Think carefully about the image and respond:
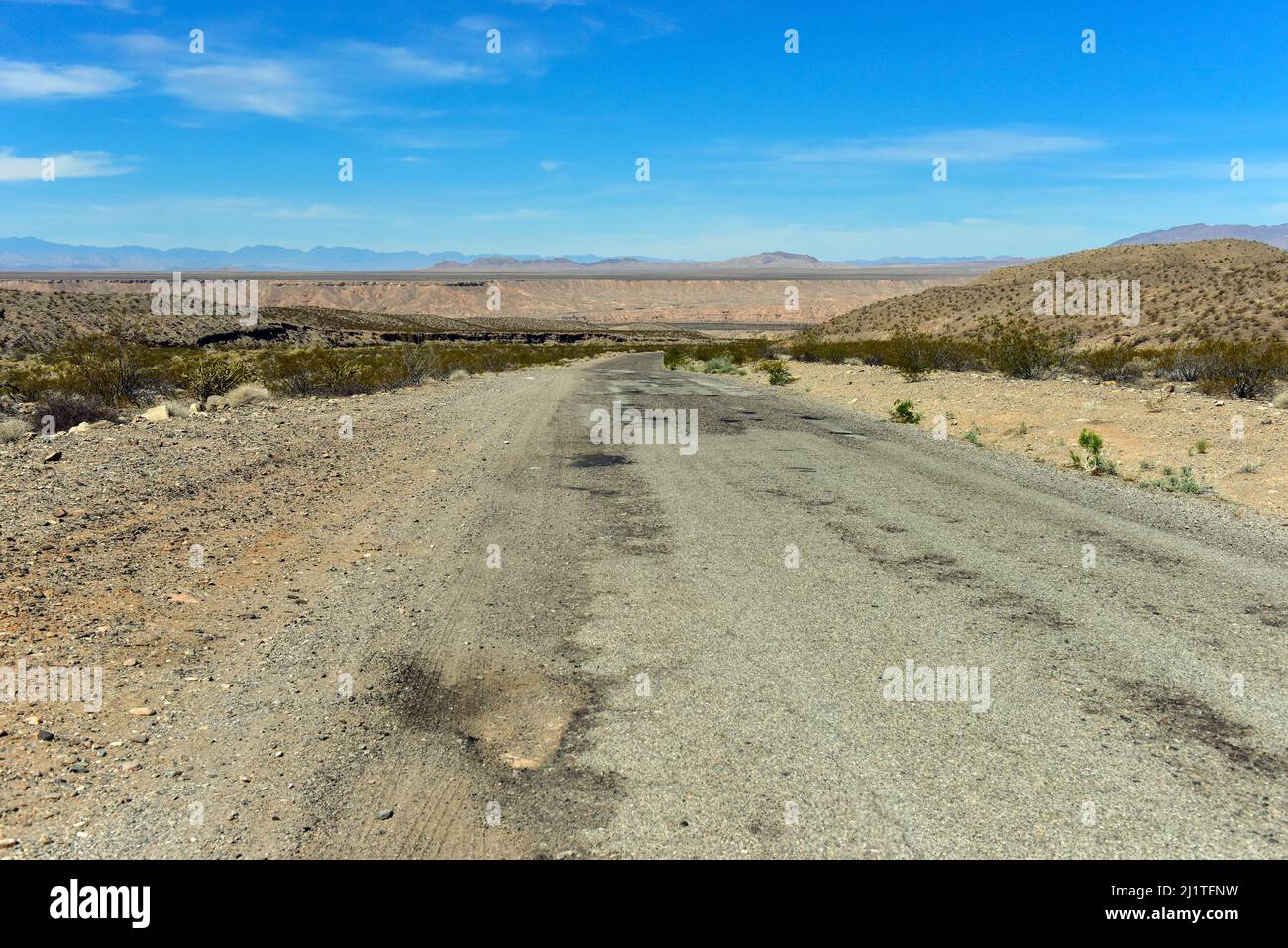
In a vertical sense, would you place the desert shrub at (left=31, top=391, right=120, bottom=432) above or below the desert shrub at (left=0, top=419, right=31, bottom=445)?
above

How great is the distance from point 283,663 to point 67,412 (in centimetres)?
1314

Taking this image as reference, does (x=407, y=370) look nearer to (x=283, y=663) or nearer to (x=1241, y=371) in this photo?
(x=1241, y=371)

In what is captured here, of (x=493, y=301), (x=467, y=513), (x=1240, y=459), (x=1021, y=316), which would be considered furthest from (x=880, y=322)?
(x=493, y=301)

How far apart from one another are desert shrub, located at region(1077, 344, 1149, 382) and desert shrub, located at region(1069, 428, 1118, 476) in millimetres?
9928

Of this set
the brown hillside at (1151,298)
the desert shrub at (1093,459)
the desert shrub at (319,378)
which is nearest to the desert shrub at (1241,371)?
the desert shrub at (1093,459)

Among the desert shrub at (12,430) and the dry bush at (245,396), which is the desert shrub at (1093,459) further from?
the dry bush at (245,396)

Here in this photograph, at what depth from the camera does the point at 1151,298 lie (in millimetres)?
53562

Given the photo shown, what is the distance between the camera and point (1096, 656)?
5094mm

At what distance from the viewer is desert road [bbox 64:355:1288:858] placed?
11.3ft

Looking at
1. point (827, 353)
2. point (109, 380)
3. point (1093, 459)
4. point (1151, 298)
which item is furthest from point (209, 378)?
point (1151, 298)

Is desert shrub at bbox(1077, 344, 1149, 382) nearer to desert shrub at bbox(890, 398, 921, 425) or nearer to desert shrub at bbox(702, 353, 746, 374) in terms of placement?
desert shrub at bbox(890, 398, 921, 425)

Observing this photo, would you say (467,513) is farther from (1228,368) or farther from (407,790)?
(1228,368)

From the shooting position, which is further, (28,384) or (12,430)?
(28,384)

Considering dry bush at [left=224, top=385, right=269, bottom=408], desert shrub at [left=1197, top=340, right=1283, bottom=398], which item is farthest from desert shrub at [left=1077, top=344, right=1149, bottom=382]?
dry bush at [left=224, top=385, right=269, bottom=408]
